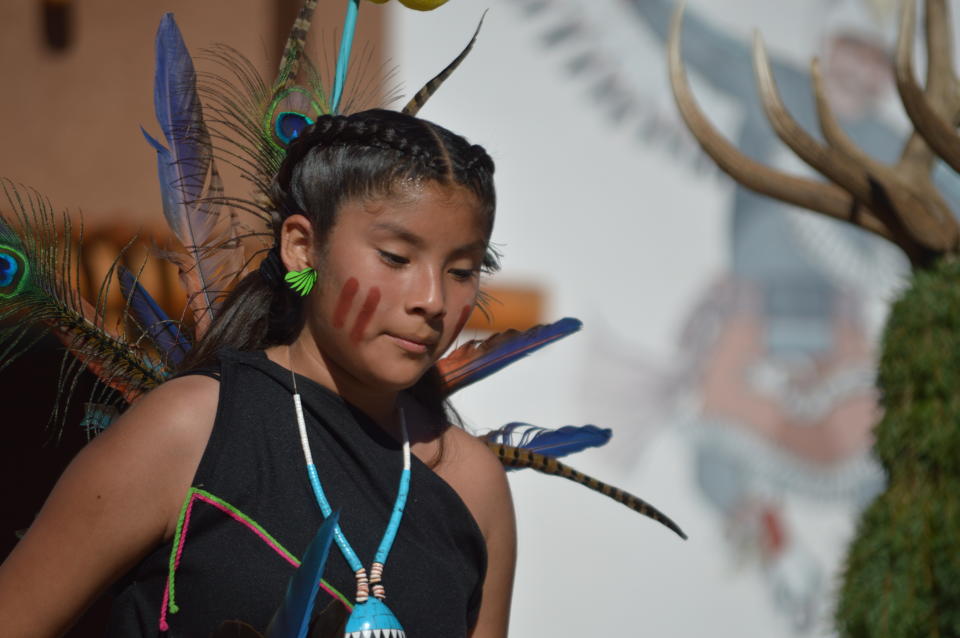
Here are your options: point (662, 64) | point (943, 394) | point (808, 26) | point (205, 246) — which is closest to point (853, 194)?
point (943, 394)

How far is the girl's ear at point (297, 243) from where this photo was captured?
1.32 meters

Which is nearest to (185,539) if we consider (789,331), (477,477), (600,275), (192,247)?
(477,477)

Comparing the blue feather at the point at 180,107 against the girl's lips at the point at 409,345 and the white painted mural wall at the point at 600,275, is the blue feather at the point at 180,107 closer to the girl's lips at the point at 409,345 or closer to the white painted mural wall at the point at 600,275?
the girl's lips at the point at 409,345

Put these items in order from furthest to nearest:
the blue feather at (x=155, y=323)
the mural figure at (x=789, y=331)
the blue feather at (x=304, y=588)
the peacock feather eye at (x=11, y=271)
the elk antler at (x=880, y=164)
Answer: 1. the mural figure at (x=789, y=331)
2. the elk antler at (x=880, y=164)
3. the blue feather at (x=155, y=323)
4. the peacock feather eye at (x=11, y=271)
5. the blue feather at (x=304, y=588)

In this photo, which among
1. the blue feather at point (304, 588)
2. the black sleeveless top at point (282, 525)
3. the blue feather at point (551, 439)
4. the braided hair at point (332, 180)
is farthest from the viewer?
the blue feather at point (551, 439)

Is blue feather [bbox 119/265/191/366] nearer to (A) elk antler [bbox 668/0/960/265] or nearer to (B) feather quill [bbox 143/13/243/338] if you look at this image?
(B) feather quill [bbox 143/13/243/338]

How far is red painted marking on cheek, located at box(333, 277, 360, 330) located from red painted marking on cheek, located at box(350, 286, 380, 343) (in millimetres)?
15

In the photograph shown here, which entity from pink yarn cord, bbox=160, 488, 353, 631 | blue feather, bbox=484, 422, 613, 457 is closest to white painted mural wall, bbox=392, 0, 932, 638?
blue feather, bbox=484, 422, 613, 457

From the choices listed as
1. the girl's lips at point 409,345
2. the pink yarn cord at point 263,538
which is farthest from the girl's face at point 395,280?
the pink yarn cord at point 263,538

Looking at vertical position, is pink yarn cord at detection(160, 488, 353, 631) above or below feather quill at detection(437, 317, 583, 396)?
below

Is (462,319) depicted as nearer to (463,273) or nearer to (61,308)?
(463,273)

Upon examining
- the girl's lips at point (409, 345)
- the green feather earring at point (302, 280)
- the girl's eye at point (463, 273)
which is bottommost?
the girl's lips at point (409, 345)

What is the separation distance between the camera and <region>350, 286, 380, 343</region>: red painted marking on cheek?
4.09 feet

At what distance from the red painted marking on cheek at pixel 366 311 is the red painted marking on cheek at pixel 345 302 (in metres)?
0.01
